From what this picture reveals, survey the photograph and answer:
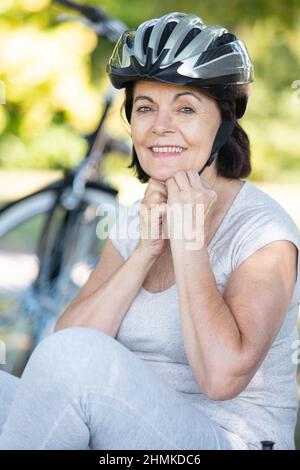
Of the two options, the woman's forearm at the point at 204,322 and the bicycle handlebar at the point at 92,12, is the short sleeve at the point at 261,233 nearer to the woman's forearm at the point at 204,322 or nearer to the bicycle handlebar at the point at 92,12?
the woman's forearm at the point at 204,322

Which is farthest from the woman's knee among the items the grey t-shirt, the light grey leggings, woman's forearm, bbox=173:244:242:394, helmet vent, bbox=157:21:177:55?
helmet vent, bbox=157:21:177:55

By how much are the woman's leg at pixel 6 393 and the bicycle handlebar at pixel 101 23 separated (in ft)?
8.55

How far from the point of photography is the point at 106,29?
518cm

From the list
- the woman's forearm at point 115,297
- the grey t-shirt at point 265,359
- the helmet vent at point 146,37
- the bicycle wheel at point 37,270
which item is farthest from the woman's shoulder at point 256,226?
the bicycle wheel at point 37,270

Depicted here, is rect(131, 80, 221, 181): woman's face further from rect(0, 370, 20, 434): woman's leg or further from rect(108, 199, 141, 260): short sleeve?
rect(0, 370, 20, 434): woman's leg

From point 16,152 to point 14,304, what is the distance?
44.3ft

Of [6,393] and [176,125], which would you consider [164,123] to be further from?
[6,393]

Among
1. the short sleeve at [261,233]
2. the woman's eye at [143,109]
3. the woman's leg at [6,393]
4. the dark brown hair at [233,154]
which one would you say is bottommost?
the woman's leg at [6,393]

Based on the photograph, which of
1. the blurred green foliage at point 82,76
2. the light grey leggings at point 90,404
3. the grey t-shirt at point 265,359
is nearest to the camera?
the light grey leggings at point 90,404

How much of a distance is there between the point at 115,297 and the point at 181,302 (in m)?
0.36

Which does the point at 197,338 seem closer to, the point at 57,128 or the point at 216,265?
the point at 216,265

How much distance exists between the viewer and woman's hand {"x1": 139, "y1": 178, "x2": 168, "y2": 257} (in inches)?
115

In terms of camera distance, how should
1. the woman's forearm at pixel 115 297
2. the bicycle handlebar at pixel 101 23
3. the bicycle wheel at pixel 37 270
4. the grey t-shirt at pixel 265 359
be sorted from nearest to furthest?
the grey t-shirt at pixel 265 359
the woman's forearm at pixel 115 297
the bicycle wheel at pixel 37 270
the bicycle handlebar at pixel 101 23

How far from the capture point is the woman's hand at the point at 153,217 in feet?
9.59
